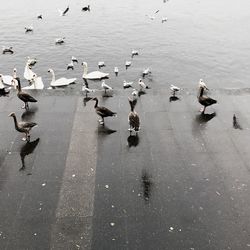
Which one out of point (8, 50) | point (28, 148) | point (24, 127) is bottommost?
point (8, 50)

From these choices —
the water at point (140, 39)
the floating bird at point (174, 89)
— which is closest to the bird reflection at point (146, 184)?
the floating bird at point (174, 89)

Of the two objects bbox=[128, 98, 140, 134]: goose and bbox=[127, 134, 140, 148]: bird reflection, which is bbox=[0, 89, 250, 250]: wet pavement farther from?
bbox=[128, 98, 140, 134]: goose

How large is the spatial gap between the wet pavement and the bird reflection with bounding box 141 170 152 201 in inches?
1.4

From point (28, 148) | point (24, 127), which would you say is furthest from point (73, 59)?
point (28, 148)

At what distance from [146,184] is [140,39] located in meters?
25.2

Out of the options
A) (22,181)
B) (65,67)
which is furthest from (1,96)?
(65,67)

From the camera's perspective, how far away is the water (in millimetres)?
29312

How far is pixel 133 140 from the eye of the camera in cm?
1490

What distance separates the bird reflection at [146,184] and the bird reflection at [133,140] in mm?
1790

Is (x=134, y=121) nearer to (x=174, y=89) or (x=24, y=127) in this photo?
(x=24, y=127)

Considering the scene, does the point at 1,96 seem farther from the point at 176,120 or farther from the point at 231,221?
the point at 231,221

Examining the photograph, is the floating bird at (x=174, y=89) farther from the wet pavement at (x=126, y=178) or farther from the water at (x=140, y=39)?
the water at (x=140, y=39)

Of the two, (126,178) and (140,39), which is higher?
(126,178)

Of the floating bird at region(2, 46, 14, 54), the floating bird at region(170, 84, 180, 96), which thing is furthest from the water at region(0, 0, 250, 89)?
the floating bird at region(170, 84, 180, 96)
